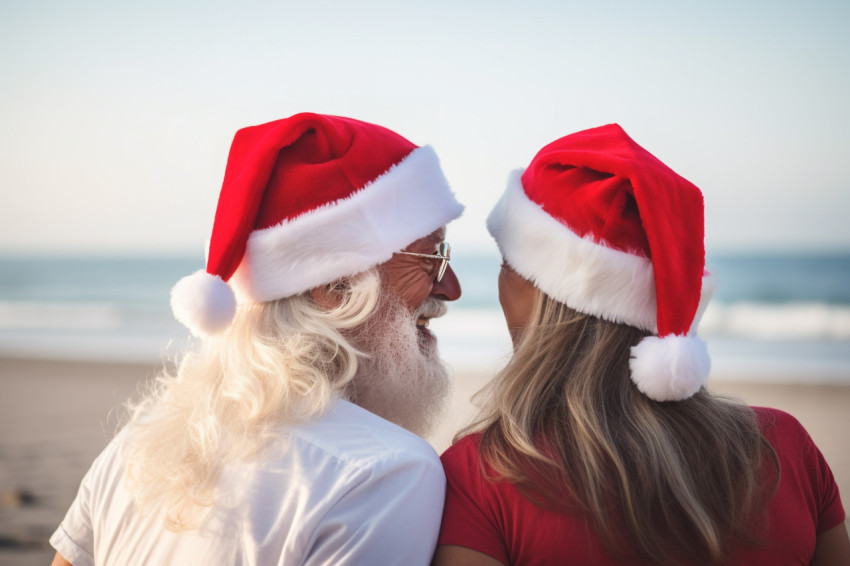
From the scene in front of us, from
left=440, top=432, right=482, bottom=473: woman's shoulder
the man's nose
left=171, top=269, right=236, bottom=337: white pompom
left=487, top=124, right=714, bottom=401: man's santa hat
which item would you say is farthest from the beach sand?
left=171, top=269, right=236, bottom=337: white pompom

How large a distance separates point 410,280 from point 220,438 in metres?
0.95

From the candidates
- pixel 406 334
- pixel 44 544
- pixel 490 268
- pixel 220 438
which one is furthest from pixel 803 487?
pixel 490 268

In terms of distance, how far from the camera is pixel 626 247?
7.27ft

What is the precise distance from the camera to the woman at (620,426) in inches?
75.6

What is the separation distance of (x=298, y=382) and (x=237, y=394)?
0.61 ft

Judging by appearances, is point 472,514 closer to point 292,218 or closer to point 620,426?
point 620,426

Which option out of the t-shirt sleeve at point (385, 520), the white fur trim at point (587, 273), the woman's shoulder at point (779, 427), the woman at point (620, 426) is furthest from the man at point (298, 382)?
the woman's shoulder at point (779, 427)

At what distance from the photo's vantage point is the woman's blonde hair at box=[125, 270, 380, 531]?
199cm

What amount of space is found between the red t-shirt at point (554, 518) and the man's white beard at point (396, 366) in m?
0.56

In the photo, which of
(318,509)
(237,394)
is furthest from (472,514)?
(237,394)

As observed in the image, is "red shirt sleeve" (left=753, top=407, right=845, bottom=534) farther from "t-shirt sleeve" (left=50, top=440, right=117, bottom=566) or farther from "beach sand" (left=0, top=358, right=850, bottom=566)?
"t-shirt sleeve" (left=50, top=440, right=117, bottom=566)

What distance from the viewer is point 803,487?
2.11 m

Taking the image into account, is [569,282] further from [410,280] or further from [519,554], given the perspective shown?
[519,554]

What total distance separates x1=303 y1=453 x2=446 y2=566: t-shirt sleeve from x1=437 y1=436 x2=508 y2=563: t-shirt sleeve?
5 cm
